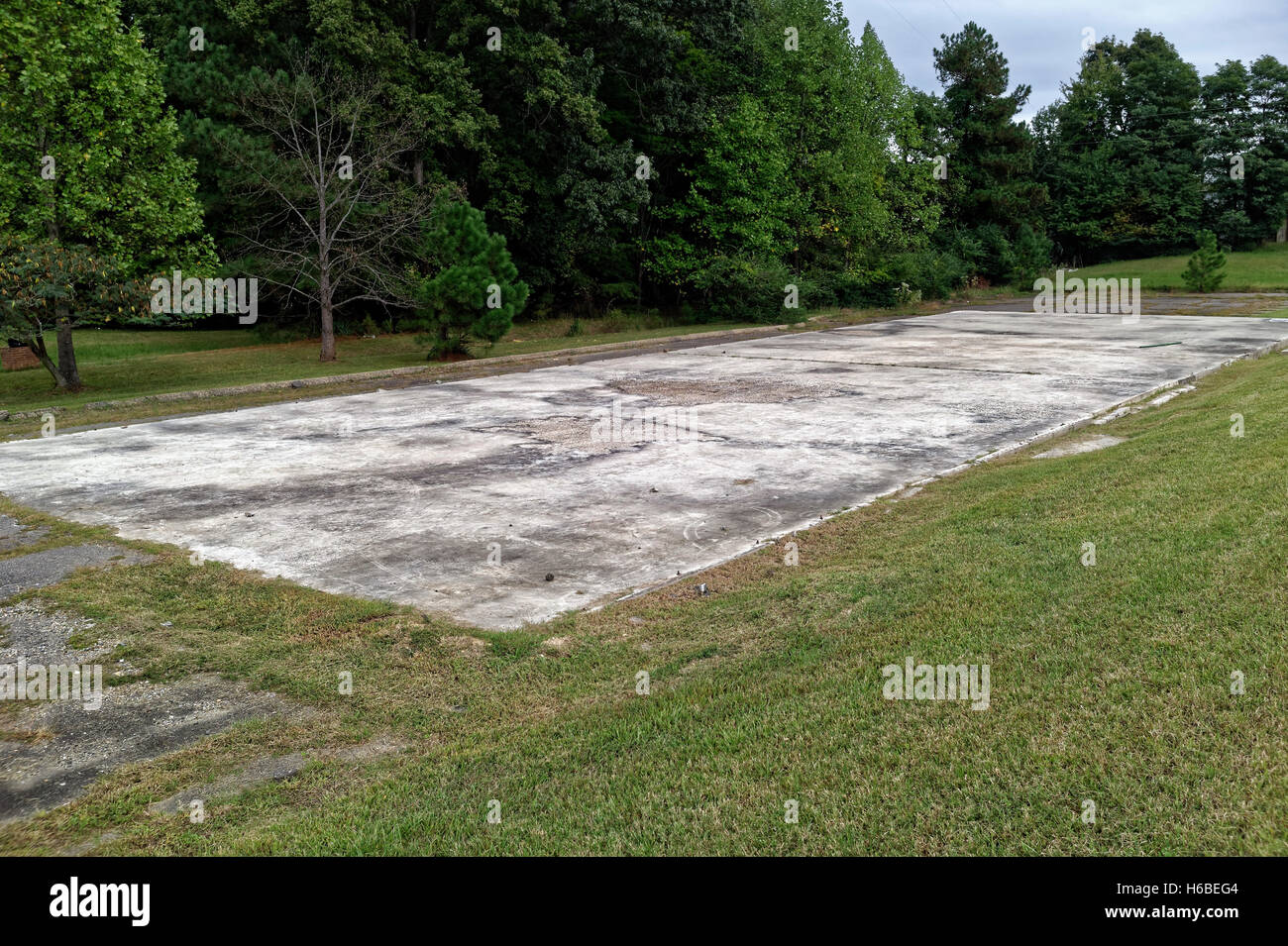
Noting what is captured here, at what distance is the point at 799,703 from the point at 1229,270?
5244cm

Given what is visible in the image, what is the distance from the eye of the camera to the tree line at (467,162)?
Result: 17.0 meters

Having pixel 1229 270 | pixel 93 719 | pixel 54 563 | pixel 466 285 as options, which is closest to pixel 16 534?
pixel 54 563

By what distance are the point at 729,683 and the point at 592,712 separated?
769 mm

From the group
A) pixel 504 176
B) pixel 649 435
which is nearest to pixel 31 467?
pixel 649 435

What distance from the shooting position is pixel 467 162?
31219 millimetres

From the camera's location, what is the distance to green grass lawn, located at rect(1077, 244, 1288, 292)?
43.4 metres

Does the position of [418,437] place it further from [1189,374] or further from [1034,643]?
[1189,374]

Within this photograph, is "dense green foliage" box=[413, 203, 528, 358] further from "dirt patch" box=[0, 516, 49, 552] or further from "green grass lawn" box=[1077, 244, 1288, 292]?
"green grass lawn" box=[1077, 244, 1288, 292]

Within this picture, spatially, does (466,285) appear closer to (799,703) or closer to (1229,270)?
(799,703)

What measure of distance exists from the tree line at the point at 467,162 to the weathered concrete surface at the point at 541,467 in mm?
4765

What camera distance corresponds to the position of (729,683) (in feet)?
16.9

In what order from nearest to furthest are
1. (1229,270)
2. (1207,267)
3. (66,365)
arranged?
(66,365), (1207,267), (1229,270)

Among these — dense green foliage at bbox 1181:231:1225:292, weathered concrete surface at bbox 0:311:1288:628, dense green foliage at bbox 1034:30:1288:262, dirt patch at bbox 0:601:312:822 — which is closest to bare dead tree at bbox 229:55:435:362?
weathered concrete surface at bbox 0:311:1288:628
